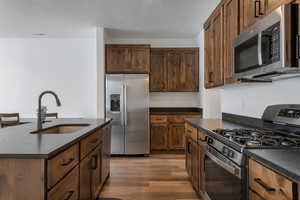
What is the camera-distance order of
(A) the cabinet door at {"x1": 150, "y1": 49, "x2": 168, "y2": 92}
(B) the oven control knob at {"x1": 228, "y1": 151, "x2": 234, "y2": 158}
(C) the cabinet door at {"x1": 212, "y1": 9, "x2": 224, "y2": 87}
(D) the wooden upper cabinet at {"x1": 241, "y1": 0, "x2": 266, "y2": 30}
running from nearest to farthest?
(B) the oven control knob at {"x1": 228, "y1": 151, "x2": 234, "y2": 158} < (D) the wooden upper cabinet at {"x1": 241, "y1": 0, "x2": 266, "y2": 30} < (C) the cabinet door at {"x1": 212, "y1": 9, "x2": 224, "y2": 87} < (A) the cabinet door at {"x1": 150, "y1": 49, "x2": 168, "y2": 92}

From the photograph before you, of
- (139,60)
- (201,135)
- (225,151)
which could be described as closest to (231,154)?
(225,151)

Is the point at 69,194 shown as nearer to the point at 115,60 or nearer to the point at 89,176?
the point at 89,176

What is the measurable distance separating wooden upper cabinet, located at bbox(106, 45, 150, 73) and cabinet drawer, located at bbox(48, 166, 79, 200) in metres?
3.58

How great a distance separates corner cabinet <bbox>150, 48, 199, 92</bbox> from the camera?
5.54 metres

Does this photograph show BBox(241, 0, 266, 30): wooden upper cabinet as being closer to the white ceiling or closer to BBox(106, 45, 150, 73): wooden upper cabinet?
the white ceiling

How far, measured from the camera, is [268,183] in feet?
3.96

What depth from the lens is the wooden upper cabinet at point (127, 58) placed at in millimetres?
5281

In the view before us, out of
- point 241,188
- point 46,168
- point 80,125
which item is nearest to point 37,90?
point 80,125

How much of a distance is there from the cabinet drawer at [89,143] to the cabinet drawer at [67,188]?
0.61 feet

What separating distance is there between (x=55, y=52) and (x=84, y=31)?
1.04 m

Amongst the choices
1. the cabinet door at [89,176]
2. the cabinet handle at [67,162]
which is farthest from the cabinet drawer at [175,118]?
the cabinet handle at [67,162]

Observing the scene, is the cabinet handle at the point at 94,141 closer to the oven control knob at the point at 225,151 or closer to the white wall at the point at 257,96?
the oven control knob at the point at 225,151

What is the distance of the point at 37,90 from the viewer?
19.2ft

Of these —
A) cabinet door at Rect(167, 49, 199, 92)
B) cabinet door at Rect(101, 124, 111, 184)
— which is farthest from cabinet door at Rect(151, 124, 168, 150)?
cabinet door at Rect(101, 124, 111, 184)
